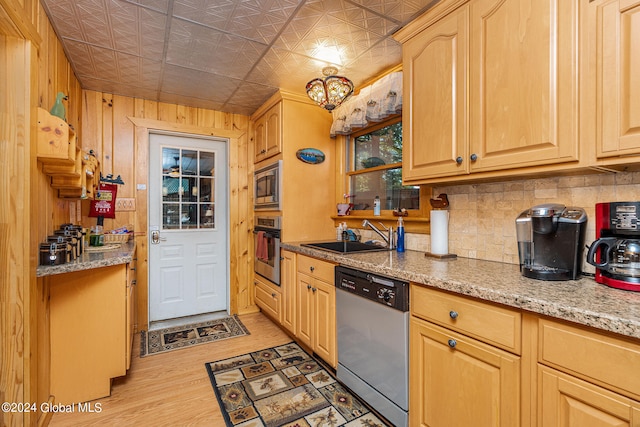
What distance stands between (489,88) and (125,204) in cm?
322

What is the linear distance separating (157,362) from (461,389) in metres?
2.27

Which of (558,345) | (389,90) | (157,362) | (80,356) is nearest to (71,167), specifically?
(80,356)

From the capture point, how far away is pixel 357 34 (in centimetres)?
203

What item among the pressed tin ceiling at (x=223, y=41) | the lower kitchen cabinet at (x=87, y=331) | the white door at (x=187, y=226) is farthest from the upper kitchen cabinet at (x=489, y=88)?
the white door at (x=187, y=226)

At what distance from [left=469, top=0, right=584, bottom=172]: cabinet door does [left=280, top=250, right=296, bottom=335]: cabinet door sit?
5.54 ft

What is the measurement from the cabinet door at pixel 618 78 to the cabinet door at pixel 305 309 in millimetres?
1873

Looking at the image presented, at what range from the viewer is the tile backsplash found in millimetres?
1380

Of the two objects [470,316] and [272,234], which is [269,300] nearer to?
[272,234]

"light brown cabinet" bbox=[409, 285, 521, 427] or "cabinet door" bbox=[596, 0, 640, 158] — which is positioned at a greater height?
"cabinet door" bbox=[596, 0, 640, 158]

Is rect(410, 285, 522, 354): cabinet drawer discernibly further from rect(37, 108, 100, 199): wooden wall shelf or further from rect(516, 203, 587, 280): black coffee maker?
rect(37, 108, 100, 199): wooden wall shelf

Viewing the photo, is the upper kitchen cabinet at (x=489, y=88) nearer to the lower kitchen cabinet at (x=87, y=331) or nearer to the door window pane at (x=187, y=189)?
the lower kitchen cabinet at (x=87, y=331)

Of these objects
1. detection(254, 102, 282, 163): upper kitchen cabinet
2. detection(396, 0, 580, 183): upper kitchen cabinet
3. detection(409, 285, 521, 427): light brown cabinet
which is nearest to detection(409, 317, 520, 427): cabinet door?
detection(409, 285, 521, 427): light brown cabinet

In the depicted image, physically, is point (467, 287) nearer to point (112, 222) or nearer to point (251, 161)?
point (251, 161)

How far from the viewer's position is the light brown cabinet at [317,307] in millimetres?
2143
